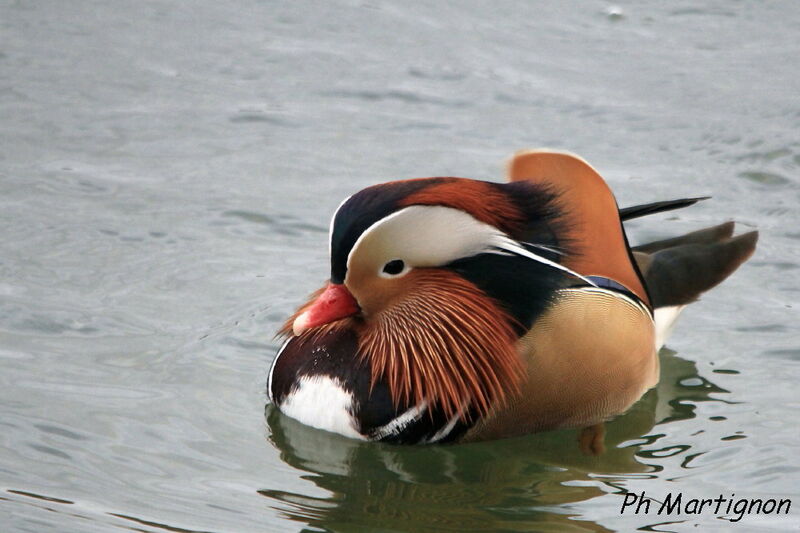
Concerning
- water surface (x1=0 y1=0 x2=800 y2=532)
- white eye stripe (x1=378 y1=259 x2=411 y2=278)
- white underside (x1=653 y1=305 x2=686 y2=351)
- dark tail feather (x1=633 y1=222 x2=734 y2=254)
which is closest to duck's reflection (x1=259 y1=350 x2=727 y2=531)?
water surface (x1=0 y1=0 x2=800 y2=532)

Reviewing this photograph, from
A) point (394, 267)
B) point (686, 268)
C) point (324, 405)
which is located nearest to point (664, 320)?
point (686, 268)

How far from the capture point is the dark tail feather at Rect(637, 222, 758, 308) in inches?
255

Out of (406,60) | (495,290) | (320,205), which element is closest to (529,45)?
(406,60)

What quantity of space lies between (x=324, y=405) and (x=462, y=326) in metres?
0.68

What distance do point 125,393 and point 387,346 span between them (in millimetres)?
1327

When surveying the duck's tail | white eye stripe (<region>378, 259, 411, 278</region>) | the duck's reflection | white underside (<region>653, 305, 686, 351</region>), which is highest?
white eye stripe (<region>378, 259, 411, 278</region>)

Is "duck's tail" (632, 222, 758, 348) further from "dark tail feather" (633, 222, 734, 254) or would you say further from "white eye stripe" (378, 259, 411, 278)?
"white eye stripe" (378, 259, 411, 278)

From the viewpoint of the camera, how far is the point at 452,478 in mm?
5316

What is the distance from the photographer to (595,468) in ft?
18.0

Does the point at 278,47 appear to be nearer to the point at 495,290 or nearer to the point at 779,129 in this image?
the point at 779,129

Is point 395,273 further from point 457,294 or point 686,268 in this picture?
point 686,268

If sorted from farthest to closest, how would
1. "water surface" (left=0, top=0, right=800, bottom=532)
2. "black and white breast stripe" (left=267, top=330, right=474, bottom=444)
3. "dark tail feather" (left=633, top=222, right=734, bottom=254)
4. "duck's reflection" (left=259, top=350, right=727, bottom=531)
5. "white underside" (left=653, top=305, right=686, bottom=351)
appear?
"dark tail feather" (left=633, top=222, right=734, bottom=254), "white underside" (left=653, top=305, right=686, bottom=351), "black and white breast stripe" (left=267, top=330, right=474, bottom=444), "water surface" (left=0, top=0, right=800, bottom=532), "duck's reflection" (left=259, top=350, right=727, bottom=531)

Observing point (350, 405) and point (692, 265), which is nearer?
point (350, 405)

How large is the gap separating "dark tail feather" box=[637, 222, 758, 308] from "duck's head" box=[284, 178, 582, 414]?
106 cm
